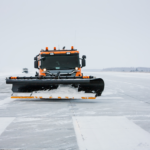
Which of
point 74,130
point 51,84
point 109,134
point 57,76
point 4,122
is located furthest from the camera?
point 57,76

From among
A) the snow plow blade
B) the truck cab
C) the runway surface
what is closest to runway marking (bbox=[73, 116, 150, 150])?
the runway surface

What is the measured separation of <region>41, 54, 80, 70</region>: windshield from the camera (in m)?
12.8

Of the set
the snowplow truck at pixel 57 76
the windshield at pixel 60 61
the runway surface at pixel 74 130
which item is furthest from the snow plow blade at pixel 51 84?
the runway surface at pixel 74 130

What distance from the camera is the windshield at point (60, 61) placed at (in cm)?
1275

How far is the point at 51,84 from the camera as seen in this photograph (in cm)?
1116

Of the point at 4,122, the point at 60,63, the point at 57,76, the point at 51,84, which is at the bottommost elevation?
the point at 4,122

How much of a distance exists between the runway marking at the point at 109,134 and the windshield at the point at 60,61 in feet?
17.8

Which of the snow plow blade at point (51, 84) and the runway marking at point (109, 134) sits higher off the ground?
the snow plow blade at point (51, 84)

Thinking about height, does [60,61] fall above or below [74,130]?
Result: above

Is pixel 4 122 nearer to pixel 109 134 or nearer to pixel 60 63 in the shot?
pixel 109 134

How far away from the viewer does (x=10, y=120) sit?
732cm

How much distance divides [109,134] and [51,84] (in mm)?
5733

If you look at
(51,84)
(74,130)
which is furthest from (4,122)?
(51,84)

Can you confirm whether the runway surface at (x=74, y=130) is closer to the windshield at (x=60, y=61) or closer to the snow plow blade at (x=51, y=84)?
the snow plow blade at (x=51, y=84)
